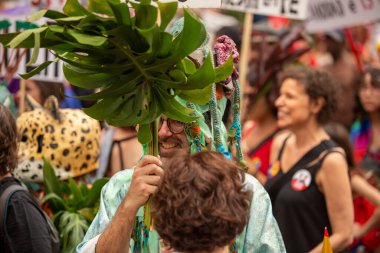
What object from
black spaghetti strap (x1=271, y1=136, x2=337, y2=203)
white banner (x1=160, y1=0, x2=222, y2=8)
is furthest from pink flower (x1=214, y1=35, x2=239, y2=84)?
black spaghetti strap (x1=271, y1=136, x2=337, y2=203)

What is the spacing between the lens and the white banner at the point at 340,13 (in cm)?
837

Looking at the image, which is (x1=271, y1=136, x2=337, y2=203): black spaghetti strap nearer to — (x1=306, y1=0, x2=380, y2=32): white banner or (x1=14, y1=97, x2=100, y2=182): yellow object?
Result: (x1=14, y1=97, x2=100, y2=182): yellow object

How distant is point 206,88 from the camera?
302 cm

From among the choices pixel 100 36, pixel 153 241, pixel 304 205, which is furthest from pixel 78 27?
pixel 304 205

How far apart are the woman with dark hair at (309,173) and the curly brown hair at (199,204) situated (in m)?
2.69

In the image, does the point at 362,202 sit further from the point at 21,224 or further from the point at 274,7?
the point at 21,224

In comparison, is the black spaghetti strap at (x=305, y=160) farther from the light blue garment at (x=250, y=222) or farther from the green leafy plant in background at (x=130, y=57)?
the green leafy plant in background at (x=130, y=57)

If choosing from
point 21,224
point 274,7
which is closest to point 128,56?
→ point 21,224

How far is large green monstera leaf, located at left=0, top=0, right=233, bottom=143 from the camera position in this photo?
277cm

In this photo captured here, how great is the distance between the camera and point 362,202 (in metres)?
6.99

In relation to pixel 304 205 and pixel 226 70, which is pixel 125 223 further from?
pixel 304 205

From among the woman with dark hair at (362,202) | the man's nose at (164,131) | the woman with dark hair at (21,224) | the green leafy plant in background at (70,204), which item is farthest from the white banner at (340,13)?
the man's nose at (164,131)

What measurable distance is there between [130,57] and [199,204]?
0.52 metres

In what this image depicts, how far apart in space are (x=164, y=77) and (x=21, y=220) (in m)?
1.30
